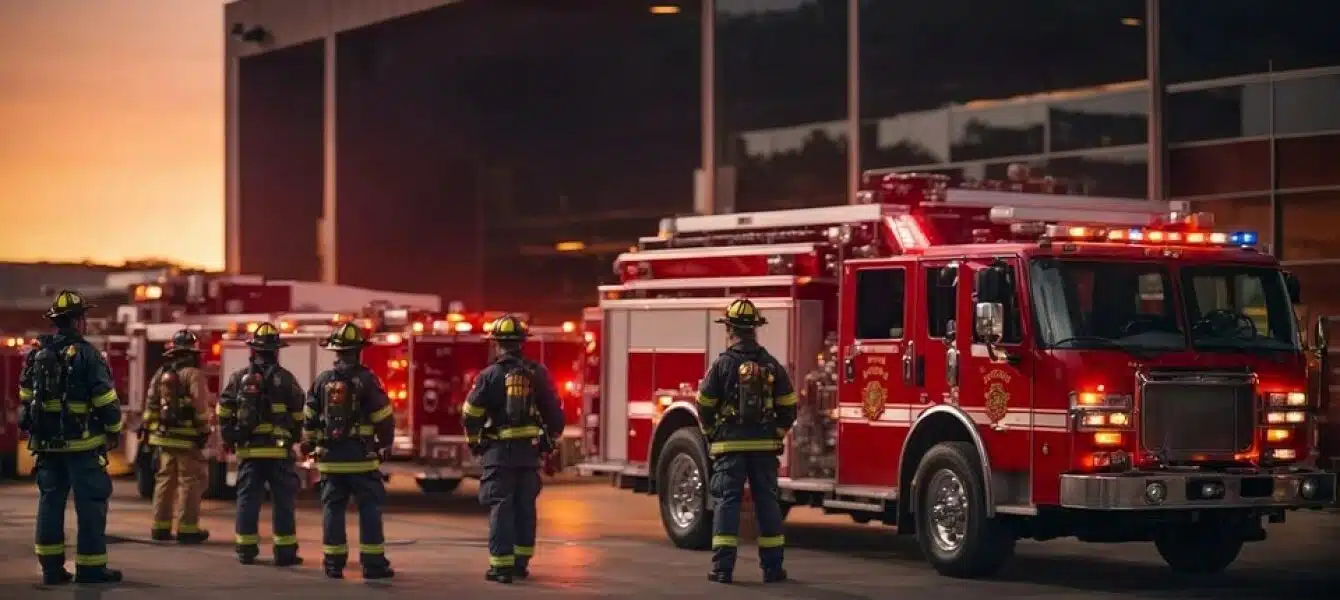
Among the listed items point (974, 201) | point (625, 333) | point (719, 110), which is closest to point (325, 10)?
point (719, 110)

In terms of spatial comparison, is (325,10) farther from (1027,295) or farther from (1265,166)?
(1027,295)

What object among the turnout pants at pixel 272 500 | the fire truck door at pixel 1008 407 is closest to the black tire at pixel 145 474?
the turnout pants at pixel 272 500

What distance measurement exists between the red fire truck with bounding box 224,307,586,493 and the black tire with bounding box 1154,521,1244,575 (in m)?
6.77

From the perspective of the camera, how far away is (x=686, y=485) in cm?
1688

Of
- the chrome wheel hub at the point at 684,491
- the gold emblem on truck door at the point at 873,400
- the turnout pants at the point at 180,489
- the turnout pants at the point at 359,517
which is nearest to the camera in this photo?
the turnout pants at the point at 359,517

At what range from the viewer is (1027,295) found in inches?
545

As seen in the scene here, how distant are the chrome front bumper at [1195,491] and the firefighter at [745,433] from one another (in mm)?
1869

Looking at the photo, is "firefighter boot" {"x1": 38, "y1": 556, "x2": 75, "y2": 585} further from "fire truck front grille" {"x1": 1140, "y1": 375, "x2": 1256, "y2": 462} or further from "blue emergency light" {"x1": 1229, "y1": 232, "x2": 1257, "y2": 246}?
"blue emergency light" {"x1": 1229, "y1": 232, "x2": 1257, "y2": 246}

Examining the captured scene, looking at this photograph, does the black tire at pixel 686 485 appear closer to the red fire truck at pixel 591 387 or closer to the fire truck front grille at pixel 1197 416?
the red fire truck at pixel 591 387

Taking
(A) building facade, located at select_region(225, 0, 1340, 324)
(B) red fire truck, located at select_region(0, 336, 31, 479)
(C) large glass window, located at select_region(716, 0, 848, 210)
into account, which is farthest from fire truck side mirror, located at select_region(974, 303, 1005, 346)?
(C) large glass window, located at select_region(716, 0, 848, 210)

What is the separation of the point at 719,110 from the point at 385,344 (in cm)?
1199

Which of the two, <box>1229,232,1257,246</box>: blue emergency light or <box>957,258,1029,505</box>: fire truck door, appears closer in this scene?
<box>957,258,1029,505</box>: fire truck door

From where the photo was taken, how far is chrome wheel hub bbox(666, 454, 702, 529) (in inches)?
658

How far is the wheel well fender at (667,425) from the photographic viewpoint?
55.9 feet
